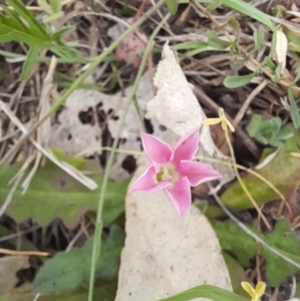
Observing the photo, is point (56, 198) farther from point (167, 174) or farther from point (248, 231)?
point (248, 231)

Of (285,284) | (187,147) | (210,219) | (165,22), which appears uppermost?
(165,22)

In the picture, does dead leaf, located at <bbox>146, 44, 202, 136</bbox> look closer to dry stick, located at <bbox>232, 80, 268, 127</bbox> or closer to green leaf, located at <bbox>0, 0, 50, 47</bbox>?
dry stick, located at <bbox>232, 80, 268, 127</bbox>

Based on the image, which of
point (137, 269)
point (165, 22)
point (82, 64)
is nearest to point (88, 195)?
point (137, 269)

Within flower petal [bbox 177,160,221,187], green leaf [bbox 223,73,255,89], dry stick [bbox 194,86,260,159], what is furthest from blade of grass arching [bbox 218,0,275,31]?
flower petal [bbox 177,160,221,187]

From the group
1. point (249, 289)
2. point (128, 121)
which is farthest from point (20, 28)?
point (249, 289)

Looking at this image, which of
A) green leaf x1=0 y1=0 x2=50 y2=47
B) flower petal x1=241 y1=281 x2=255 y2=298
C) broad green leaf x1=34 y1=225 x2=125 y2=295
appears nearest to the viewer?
flower petal x1=241 y1=281 x2=255 y2=298

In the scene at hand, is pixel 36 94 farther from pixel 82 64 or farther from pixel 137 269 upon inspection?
pixel 137 269

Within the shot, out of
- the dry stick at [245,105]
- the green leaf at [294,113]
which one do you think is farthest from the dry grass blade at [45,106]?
the green leaf at [294,113]
